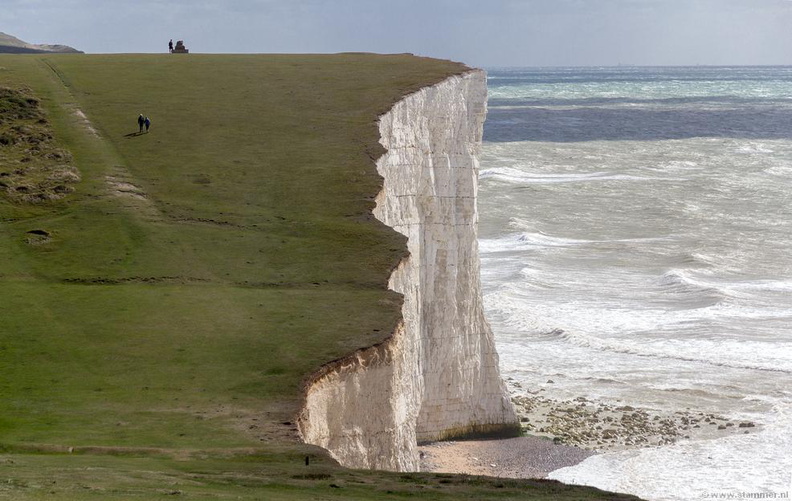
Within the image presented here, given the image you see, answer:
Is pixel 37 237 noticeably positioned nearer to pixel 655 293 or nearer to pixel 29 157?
pixel 29 157

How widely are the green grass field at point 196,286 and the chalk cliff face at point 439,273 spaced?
3.30ft

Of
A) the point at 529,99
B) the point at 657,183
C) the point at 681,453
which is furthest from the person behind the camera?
the point at 529,99

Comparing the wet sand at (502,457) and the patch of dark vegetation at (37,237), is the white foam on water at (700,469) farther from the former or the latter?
the patch of dark vegetation at (37,237)

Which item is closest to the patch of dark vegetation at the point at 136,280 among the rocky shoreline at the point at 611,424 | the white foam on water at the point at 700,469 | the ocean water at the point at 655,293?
the white foam on water at the point at 700,469

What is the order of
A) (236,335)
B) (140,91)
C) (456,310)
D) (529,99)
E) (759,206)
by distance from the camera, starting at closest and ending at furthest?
(236,335)
(456,310)
(140,91)
(759,206)
(529,99)

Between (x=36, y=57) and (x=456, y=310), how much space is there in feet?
97.7

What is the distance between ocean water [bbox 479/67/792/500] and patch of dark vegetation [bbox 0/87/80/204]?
14404 mm

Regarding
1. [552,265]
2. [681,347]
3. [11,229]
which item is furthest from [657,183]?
[11,229]

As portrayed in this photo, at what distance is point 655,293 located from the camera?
154 feet

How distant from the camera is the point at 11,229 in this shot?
96.6 feet

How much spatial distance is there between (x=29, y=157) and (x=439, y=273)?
41.4 feet

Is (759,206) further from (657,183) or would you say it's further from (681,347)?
(681,347)

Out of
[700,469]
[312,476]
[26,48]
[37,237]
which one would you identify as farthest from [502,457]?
[26,48]

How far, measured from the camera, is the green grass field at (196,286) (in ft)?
53.1
